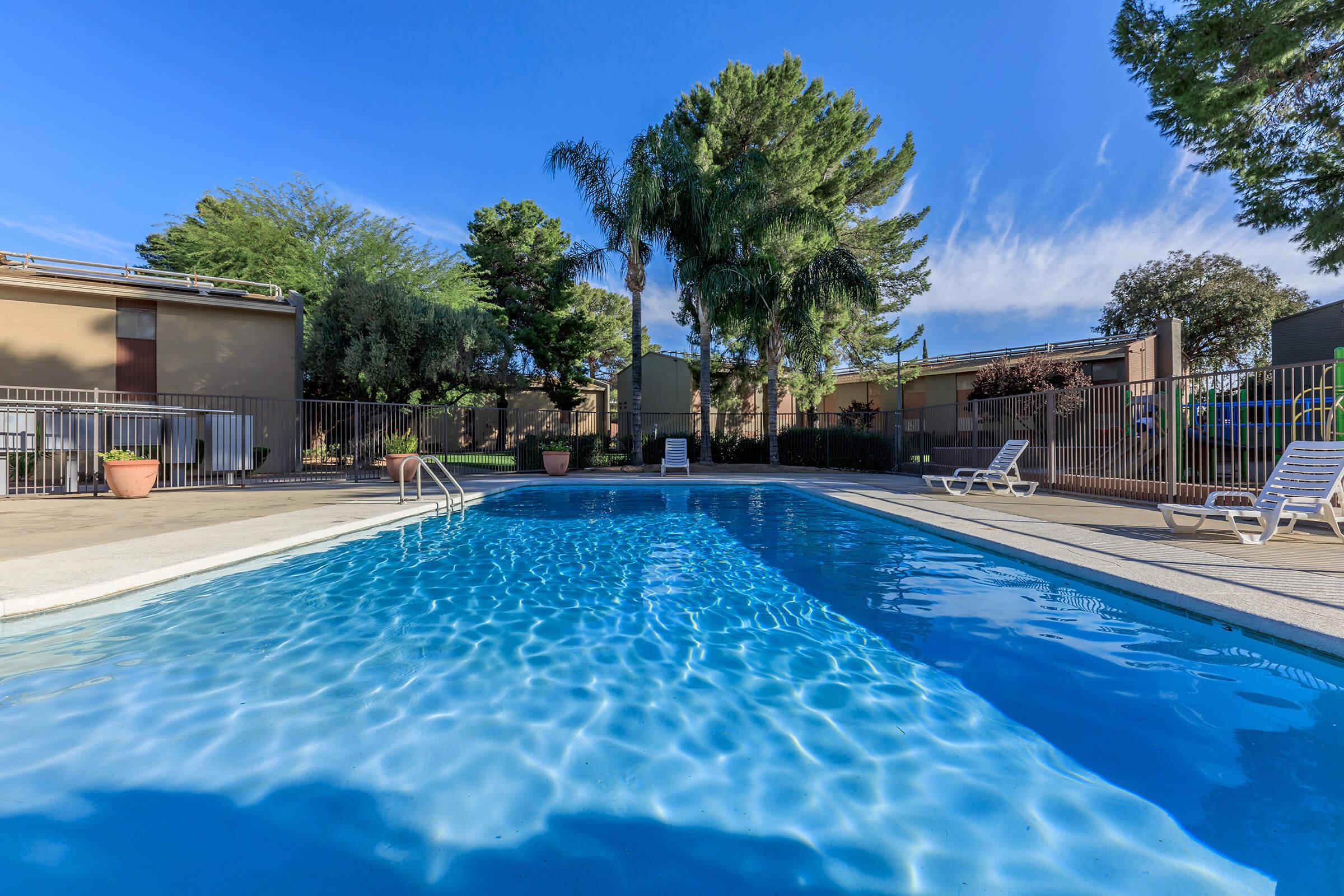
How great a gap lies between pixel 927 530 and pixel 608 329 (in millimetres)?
29753

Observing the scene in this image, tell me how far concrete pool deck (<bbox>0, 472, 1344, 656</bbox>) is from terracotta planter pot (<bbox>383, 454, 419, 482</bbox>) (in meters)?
0.64

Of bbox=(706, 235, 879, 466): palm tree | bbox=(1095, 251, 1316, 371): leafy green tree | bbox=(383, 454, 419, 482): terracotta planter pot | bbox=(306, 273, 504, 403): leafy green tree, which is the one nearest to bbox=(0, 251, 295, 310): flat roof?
bbox=(306, 273, 504, 403): leafy green tree

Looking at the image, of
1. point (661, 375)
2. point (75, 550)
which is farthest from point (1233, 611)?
point (661, 375)

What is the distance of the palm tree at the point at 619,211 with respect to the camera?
50.3ft

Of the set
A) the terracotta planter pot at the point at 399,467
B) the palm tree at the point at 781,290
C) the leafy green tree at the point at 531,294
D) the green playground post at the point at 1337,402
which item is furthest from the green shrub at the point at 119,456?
the green playground post at the point at 1337,402

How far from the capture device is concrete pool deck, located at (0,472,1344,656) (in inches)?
134

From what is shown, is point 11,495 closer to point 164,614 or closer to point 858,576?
point 164,614

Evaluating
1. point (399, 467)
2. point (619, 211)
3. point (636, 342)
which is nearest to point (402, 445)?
point (399, 467)

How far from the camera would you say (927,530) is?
6656 mm

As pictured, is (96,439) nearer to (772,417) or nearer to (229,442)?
(229,442)

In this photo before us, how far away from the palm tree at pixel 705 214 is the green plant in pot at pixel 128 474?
12025mm

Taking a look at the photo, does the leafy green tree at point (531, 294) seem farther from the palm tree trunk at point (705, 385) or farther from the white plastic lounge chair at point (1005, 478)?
the white plastic lounge chair at point (1005, 478)

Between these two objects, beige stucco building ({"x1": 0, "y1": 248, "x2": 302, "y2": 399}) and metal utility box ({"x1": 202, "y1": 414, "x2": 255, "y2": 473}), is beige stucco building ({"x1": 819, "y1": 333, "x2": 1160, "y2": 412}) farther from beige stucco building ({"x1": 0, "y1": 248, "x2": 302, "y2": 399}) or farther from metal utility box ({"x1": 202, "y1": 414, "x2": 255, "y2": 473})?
beige stucco building ({"x1": 0, "y1": 248, "x2": 302, "y2": 399})

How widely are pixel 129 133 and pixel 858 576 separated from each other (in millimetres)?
26632
